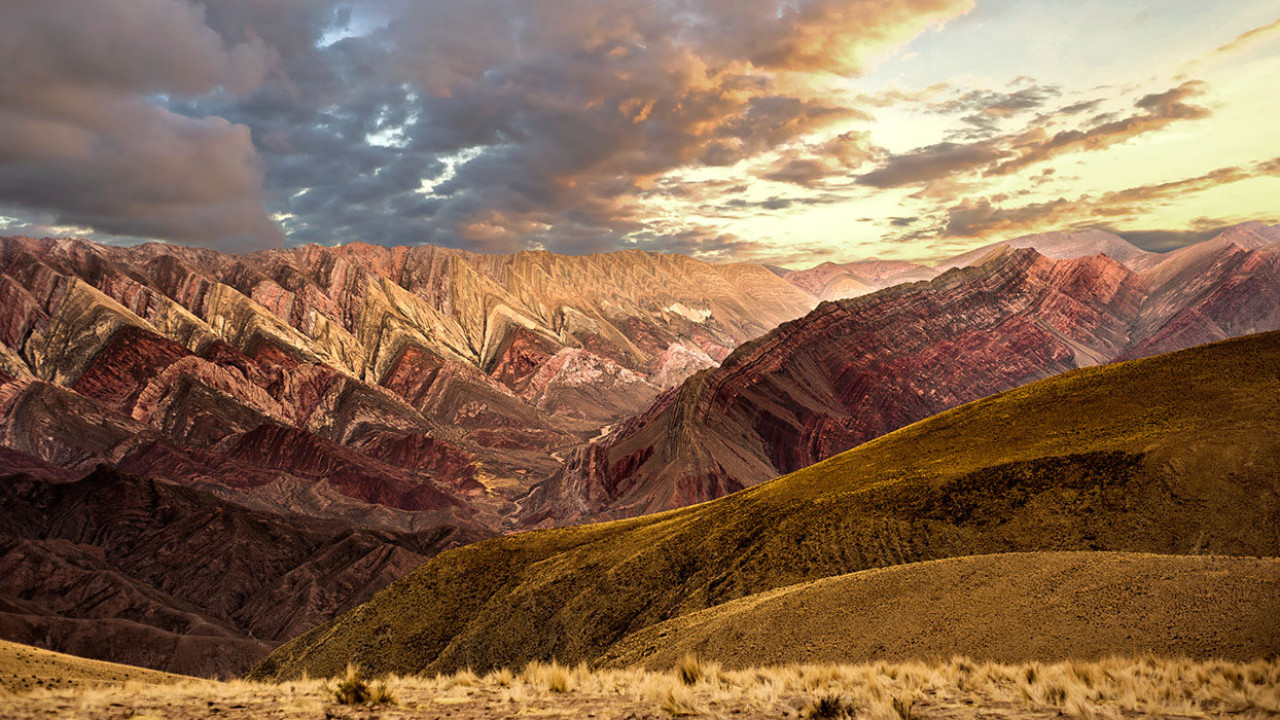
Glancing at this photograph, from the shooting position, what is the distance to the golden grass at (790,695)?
14.7 meters

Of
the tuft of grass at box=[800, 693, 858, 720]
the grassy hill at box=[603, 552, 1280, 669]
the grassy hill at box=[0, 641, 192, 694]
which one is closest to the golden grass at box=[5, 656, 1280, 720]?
the tuft of grass at box=[800, 693, 858, 720]

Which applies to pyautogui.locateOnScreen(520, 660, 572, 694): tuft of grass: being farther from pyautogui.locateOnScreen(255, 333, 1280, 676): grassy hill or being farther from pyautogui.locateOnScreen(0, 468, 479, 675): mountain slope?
pyautogui.locateOnScreen(0, 468, 479, 675): mountain slope

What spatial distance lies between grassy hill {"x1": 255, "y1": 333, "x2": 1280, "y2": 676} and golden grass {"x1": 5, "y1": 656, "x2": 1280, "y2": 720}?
20.7 metres

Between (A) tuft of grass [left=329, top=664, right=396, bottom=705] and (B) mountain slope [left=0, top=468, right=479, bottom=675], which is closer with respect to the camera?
(A) tuft of grass [left=329, top=664, right=396, bottom=705]

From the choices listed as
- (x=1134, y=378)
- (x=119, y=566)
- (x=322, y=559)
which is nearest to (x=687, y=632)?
(x=1134, y=378)

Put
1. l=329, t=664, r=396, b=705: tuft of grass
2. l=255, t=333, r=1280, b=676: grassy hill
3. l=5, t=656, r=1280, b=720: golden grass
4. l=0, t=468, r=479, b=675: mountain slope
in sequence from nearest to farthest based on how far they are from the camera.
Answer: l=5, t=656, r=1280, b=720: golden grass → l=329, t=664, r=396, b=705: tuft of grass → l=255, t=333, r=1280, b=676: grassy hill → l=0, t=468, r=479, b=675: mountain slope

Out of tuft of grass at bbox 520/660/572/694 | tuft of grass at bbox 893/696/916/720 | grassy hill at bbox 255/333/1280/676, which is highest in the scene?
grassy hill at bbox 255/333/1280/676

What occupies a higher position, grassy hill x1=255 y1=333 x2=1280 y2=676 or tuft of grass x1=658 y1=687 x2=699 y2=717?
grassy hill x1=255 y1=333 x2=1280 y2=676

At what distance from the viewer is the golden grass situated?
48.3 ft

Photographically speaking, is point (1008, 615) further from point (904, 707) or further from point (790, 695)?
point (904, 707)

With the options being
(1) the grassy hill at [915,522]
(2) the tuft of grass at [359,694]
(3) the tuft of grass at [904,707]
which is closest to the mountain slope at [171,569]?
(1) the grassy hill at [915,522]

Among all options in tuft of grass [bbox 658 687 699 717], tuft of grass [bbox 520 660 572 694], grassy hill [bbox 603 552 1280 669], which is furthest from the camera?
grassy hill [bbox 603 552 1280 669]

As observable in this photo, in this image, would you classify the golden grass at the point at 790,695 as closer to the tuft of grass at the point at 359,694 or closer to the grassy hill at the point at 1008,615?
the tuft of grass at the point at 359,694

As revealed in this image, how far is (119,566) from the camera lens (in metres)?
152
